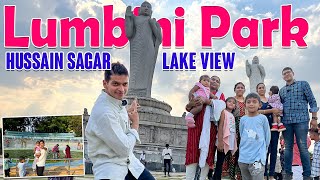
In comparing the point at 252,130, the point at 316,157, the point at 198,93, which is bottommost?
the point at 316,157

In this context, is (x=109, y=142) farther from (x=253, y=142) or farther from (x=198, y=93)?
(x=198, y=93)

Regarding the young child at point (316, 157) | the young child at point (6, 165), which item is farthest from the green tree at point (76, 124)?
the young child at point (316, 157)

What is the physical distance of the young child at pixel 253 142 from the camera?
17.8 feet

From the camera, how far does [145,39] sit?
64.4 ft

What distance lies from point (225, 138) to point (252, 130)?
557mm

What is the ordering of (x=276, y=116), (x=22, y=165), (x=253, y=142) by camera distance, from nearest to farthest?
(x=253, y=142) → (x=22, y=165) → (x=276, y=116)

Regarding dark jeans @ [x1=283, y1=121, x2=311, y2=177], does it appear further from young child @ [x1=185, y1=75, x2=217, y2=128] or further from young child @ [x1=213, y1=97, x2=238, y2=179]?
young child @ [x1=185, y1=75, x2=217, y2=128]

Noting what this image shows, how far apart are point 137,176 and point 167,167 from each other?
480 inches

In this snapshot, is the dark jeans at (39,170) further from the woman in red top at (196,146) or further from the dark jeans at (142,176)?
the dark jeans at (142,176)

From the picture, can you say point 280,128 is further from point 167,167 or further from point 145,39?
point 145,39

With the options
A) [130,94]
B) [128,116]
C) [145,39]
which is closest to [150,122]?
[130,94]

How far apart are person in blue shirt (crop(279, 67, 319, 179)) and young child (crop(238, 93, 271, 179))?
1087mm

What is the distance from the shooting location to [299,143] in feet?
21.3

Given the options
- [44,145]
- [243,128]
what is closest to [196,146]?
[243,128]
